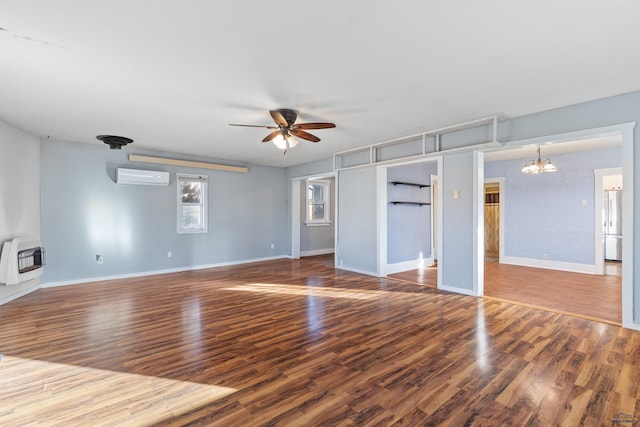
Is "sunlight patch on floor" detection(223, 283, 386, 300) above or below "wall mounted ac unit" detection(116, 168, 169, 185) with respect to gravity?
below

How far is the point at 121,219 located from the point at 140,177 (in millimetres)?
859

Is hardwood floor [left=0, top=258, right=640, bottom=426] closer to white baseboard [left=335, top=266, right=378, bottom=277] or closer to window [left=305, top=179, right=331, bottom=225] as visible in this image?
white baseboard [left=335, top=266, right=378, bottom=277]

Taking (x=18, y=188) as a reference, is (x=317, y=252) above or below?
below

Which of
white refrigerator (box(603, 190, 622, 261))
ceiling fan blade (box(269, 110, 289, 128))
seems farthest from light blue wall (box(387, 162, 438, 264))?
white refrigerator (box(603, 190, 622, 261))

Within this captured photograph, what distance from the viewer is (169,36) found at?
6.79 ft

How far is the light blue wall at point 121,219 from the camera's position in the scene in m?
5.01

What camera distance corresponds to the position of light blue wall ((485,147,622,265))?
5.82 meters

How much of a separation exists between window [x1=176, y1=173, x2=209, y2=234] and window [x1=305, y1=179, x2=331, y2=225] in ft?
9.60

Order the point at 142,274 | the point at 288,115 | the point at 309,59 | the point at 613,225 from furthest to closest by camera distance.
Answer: the point at 613,225 → the point at 142,274 → the point at 288,115 → the point at 309,59

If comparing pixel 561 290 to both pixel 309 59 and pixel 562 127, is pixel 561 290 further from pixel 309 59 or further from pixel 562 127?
pixel 309 59

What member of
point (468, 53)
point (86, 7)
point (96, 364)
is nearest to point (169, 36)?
point (86, 7)

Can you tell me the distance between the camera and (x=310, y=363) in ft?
7.90

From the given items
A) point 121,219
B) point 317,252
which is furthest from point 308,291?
point 317,252

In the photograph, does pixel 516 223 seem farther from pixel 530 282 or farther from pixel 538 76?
pixel 538 76
